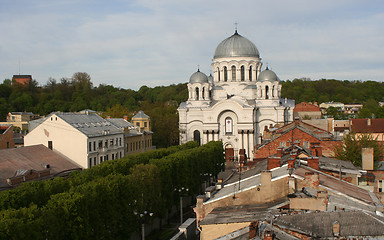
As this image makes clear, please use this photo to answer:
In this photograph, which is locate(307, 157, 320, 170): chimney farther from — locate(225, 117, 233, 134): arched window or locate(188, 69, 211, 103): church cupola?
locate(188, 69, 211, 103): church cupola

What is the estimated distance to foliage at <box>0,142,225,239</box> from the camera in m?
24.8

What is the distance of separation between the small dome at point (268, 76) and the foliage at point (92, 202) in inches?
1853

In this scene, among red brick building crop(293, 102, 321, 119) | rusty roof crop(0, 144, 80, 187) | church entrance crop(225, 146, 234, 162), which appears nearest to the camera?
rusty roof crop(0, 144, 80, 187)

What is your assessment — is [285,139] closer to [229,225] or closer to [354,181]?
[354,181]

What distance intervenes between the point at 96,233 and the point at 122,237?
11.1ft

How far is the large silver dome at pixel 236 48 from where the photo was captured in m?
97.2

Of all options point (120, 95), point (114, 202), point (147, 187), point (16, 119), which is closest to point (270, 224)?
point (114, 202)

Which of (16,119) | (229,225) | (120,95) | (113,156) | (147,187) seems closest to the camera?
(229,225)

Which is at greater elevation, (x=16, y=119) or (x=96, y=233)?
(x=16, y=119)

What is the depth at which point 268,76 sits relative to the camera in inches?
3629

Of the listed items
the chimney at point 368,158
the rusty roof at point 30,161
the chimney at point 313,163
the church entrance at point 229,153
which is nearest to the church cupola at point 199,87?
the church entrance at point 229,153

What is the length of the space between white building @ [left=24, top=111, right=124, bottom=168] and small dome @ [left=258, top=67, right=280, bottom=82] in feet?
129

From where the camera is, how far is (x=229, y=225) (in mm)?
21609

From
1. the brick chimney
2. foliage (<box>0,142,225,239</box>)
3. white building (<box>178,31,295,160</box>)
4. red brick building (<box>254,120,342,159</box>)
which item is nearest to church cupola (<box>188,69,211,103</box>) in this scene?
white building (<box>178,31,295,160</box>)
